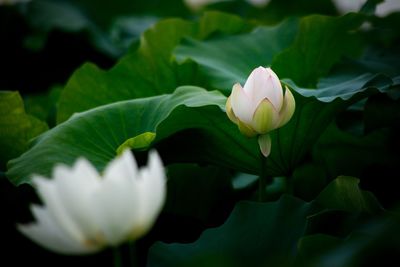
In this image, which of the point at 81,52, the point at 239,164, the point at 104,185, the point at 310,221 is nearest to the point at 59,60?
the point at 81,52

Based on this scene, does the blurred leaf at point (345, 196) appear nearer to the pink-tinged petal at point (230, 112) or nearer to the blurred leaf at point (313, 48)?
the pink-tinged petal at point (230, 112)

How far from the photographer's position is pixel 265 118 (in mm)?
1010

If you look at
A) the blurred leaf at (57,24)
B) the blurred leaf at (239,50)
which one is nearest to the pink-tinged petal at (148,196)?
the blurred leaf at (239,50)

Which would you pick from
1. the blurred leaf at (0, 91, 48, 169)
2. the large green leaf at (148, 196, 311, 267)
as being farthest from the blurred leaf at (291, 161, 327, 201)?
the blurred leaf at (0, 91, 48, 169)

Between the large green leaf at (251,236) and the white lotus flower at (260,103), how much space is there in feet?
0.45

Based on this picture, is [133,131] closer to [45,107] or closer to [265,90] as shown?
[265,90]

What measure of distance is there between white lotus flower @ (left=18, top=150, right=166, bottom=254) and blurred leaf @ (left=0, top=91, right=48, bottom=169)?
0.70m

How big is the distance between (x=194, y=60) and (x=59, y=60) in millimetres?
1223

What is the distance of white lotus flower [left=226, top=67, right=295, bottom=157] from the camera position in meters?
1.01

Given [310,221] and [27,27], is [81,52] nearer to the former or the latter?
[27,27]

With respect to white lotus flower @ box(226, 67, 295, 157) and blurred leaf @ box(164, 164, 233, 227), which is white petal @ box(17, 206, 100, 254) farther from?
blurred leaf @ box(164, 164, 233, 227)

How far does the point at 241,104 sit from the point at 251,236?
223mm

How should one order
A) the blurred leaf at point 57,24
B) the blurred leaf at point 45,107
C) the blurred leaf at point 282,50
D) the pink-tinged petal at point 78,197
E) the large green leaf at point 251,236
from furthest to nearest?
the blurred leaf at point 57,24
the blurred leaf at point 45,107
the blurred leaf at point 282,50
the large green leaf at point 251,236
the pink-tinged petal at point 78,197

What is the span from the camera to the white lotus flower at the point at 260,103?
101 centimetres
